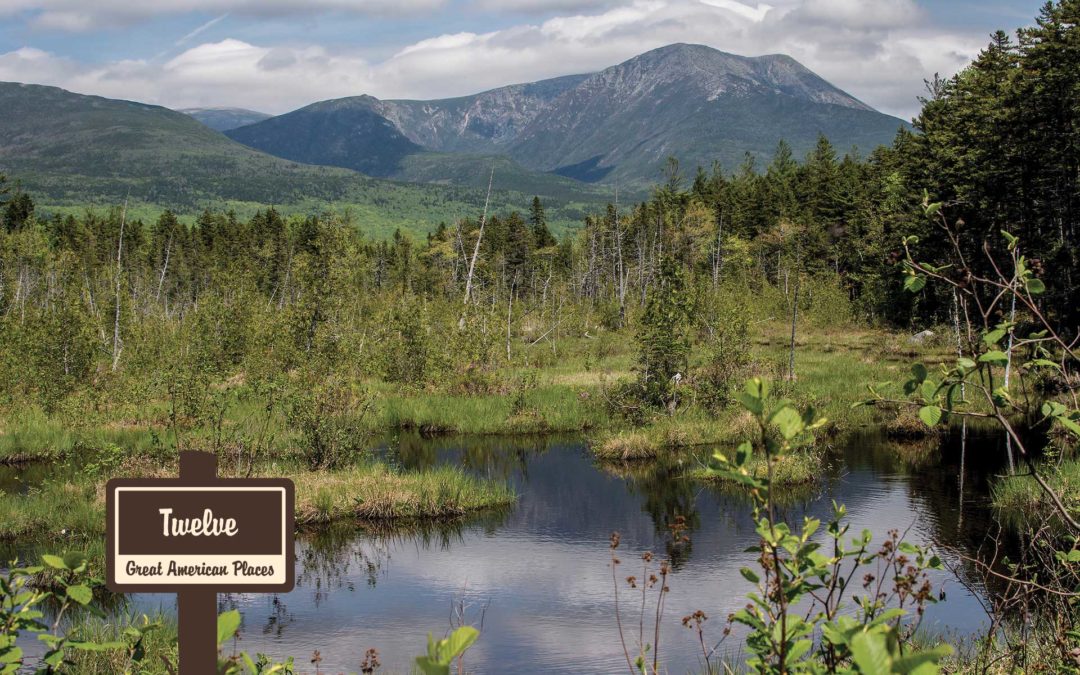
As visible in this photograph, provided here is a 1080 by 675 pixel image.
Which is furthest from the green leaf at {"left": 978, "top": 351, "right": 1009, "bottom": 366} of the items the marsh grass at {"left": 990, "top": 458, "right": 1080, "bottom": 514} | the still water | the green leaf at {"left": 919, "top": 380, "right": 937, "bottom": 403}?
the marsh grass at {"left": 990, "top": 458, "right": 1080, "bottom": 514}

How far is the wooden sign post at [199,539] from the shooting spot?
337 centimetres

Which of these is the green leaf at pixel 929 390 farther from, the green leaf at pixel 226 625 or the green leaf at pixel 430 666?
the green leaf at pixel 226 625

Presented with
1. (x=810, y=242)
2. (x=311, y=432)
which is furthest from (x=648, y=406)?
(x=810, y=242)

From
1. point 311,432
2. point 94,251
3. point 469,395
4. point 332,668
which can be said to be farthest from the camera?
point 94,251

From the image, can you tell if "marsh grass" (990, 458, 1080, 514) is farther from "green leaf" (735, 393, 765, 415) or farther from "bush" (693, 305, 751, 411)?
"green leaf" (735, 393, 765, 415)

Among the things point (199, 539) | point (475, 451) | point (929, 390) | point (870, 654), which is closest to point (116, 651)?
point (199, 539)

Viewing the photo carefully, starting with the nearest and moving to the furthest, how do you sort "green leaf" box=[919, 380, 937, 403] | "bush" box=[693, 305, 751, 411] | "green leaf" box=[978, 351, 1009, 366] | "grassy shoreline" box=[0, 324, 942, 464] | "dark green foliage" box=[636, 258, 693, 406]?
"green leaf" box=[978, 351, 1009, 366] < "green leaf" box=[919, 380, 937, 403] < "grassy shoreline" box=[0, 324, 942, 464] < "dark green foliage" box=[636, 258, 693, 406] < "bush" box=[693, 305, 751, 411]

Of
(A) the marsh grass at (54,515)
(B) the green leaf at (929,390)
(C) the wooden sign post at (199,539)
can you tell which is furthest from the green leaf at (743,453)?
(A) the marsh grass at (54,515)

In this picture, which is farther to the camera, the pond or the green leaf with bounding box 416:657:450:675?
the pond

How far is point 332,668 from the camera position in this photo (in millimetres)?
11047

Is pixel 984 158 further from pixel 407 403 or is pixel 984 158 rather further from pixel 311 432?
pixel 311 432

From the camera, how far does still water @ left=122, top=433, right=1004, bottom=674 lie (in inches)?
476

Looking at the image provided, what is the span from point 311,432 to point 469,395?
10.9 meters

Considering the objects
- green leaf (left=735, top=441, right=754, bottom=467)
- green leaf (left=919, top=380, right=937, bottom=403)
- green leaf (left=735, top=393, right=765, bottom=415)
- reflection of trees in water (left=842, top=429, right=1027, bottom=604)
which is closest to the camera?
green leaf (left=735, top=393, right=765, bottom=415)
